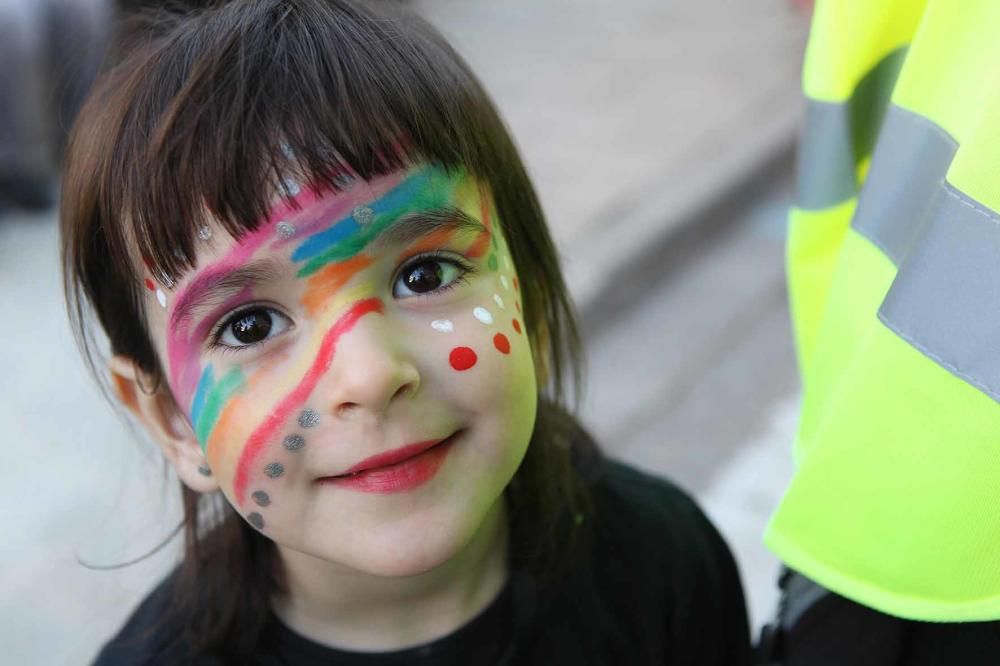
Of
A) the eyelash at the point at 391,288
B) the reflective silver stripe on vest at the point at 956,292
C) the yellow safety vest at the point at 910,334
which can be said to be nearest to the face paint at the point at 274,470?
the eyelash at the point at 391,288

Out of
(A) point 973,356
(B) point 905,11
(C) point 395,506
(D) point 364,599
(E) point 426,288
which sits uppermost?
(B) point 905,11

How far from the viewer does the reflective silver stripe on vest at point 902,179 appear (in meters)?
0.86

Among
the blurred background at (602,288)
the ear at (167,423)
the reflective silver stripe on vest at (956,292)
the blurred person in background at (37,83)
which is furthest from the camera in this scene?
the blurred person in background at (37,83)

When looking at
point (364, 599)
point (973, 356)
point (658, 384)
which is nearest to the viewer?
point (973, 356)

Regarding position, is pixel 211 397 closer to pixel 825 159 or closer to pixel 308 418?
pixel 308 418

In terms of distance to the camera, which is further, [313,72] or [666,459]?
[666,459]

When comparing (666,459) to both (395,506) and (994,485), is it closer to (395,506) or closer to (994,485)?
(395,506)

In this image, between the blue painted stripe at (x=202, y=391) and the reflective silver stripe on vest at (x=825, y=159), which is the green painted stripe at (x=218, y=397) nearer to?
the blue painted stripe at (x=202, y=391)

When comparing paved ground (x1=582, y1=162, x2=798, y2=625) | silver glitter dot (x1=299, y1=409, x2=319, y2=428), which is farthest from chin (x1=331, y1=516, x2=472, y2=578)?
paved ground (x1=582, y1=162, x2=798, y2=625)

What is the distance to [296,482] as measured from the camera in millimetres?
1023

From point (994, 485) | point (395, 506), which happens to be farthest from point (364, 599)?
point (994, 485)

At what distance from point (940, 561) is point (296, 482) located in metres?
0.57

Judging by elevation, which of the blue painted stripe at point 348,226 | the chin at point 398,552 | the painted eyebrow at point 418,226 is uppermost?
the blue painted stripe at point 348,226

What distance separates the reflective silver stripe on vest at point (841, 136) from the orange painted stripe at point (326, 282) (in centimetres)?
47
